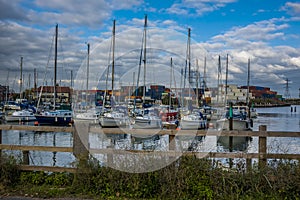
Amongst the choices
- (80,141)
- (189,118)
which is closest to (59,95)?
(189,118)

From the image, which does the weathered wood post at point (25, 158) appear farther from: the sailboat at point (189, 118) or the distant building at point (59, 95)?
the distant building at point (59, 95)

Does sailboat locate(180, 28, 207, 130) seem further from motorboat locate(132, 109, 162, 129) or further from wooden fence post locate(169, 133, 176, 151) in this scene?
wooden fence post locate(169, 133, 176, 151)

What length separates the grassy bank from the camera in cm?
595

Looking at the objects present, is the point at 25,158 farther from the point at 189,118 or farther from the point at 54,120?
the point at 54,120

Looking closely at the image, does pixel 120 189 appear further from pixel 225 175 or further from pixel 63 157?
pixel 63 157

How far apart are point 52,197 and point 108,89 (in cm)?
561

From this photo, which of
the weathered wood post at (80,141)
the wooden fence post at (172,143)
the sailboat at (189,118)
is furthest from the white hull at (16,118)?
the wooden fence post at (172,143)

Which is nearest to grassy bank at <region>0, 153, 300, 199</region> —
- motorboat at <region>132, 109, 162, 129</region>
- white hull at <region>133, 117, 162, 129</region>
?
white hull at <region>133, 117, 162, 129</region>

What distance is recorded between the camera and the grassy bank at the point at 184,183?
5949mm

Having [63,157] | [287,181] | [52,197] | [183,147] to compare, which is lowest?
[63,157]

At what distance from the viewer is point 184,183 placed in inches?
238

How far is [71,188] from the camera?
6586 mm

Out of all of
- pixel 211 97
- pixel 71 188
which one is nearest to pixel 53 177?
pixel 71 188

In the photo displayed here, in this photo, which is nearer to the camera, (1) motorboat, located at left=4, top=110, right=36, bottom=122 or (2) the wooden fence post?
(2) the wooden fence post
